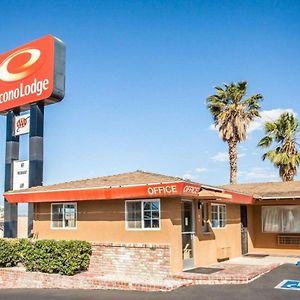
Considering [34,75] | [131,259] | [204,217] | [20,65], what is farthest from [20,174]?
[204,217]

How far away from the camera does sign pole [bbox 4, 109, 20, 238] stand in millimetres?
21906

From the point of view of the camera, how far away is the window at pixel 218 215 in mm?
19078

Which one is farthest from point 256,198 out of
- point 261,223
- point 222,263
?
point 222,263

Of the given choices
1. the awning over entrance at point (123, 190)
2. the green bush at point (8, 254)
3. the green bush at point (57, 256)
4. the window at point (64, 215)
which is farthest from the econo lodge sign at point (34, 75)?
the green bush at point (57, 256)

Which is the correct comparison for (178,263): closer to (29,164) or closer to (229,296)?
(229,296)

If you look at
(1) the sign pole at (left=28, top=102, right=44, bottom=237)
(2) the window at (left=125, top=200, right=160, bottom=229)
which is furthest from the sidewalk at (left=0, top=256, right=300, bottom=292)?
(1) the sign pole at (left=28, top=102, right=44, bottom=237)

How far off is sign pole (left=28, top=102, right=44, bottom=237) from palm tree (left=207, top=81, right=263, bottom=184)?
1755 cm

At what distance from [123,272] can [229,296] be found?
4.82 meters

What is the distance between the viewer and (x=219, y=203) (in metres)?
19.8

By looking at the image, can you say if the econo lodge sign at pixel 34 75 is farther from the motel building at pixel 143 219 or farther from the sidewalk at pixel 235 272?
the sidewalk at pixel 235 272

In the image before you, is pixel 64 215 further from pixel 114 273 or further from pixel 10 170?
pixel 10 170

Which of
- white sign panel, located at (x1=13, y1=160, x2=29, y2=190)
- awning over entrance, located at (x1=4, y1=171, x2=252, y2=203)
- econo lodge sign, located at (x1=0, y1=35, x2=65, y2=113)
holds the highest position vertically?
econo lodge sign, located at (x1=0, y1=35, x2=65, y2=113)

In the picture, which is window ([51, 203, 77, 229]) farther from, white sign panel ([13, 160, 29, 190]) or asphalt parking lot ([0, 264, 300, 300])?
white sign panel ([13, 160, 29, 190])

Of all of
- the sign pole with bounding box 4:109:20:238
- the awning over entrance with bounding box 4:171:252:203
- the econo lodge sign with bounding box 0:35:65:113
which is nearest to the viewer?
the awning over entrance with bounding box 4:171:252:203
